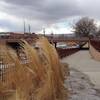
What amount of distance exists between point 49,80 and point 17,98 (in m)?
1.88

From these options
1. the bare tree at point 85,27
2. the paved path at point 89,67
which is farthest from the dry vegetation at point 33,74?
the bare tree at point 85,27

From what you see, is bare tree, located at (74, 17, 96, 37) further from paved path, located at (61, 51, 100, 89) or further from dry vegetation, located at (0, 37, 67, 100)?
dry vegetation, located at (0, 37, 67, 100)

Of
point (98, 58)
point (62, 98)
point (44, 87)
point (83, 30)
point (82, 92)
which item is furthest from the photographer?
point (83, 30)

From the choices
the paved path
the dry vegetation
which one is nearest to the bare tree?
the paved path

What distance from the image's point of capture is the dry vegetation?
866cm

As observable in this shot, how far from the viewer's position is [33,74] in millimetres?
9656

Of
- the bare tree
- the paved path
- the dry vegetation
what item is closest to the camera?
the dry vegetation

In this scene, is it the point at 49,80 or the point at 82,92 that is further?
the point at 82,92

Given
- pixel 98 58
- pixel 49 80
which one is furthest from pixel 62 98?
pixel 98 58

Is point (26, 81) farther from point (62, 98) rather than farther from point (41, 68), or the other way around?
point (62, 98)

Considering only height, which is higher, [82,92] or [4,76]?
[4,76]

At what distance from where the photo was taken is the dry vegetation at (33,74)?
341 inches

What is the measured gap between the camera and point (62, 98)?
36.1 ft

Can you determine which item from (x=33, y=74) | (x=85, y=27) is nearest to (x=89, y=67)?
(x=33, y=74)
